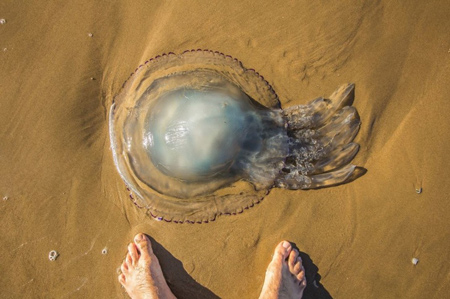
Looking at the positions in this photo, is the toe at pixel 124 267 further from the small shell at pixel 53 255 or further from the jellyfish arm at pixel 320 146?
the jellyfish arm at pixel 320 146

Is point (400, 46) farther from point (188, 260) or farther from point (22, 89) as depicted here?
point (22, 89)

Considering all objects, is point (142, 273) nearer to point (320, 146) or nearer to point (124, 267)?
point (124, 267)

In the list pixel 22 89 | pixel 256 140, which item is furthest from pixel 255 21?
pixel 22 89

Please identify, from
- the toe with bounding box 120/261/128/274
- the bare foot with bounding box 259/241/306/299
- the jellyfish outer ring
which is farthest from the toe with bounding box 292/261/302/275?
the toe with bounding box 120/261/128/274

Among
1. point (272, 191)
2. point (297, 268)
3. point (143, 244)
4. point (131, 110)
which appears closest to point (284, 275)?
point (297, 268)

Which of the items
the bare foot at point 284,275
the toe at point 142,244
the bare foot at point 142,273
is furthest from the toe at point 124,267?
the bare foot at point 284,275
